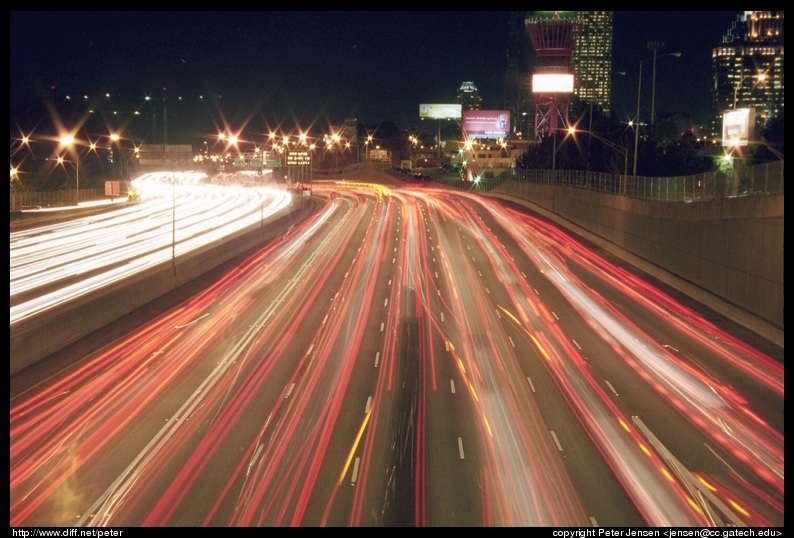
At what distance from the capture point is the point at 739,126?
164 feet

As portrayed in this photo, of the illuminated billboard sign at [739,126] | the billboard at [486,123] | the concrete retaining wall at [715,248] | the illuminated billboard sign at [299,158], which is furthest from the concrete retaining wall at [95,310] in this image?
the billboard at [486,123]

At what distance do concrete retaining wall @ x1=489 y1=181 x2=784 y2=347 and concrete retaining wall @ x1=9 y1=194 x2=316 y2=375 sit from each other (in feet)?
69.2

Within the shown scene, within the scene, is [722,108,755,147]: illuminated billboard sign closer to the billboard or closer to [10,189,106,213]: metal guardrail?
[10,189,106,213]: metal guardrail

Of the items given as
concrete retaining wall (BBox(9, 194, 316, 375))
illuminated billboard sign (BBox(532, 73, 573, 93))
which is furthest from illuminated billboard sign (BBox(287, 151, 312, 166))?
illuminated billboard sign (BBox(532, 73, 573, 93))

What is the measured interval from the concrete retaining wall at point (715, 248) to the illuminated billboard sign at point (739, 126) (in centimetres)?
666

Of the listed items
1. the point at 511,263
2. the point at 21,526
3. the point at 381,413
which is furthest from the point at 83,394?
the point at 511,263

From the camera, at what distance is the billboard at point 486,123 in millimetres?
181875

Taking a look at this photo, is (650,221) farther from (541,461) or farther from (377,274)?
(541,461)

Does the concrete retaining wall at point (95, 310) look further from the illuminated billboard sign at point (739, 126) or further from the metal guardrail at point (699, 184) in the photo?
the illuminated billboard sign at point (739, 126)

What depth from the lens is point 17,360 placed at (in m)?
23.9

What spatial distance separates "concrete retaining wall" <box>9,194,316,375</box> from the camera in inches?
971

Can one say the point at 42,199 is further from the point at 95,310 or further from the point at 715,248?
the point at 715,248


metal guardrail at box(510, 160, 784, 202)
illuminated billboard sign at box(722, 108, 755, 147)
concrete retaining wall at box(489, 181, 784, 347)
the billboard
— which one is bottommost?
concrete retaining wall at box(489, 181, 784, 347)

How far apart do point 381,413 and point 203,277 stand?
24987mm
